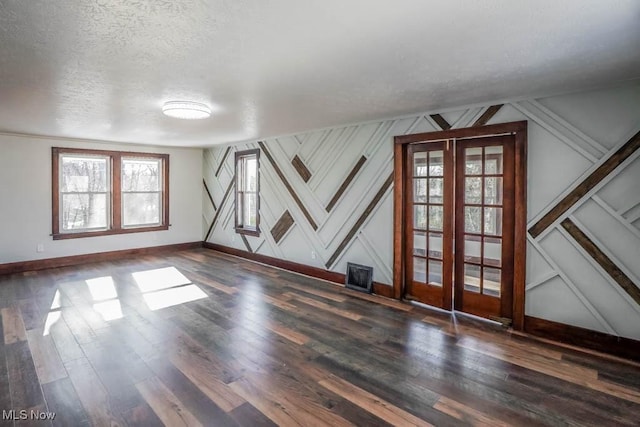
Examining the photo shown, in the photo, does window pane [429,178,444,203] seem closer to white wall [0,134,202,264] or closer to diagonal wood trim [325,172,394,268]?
diagonal wood trim [325,172,394,268]

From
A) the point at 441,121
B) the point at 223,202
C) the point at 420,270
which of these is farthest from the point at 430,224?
the point at 223,202

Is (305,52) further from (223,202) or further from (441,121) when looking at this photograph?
(223,202)

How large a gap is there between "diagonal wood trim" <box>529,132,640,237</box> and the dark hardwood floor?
112 cm

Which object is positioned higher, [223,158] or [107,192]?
[223,158]

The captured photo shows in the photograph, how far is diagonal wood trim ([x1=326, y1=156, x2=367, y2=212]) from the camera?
4.82 m

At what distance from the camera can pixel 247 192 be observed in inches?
273

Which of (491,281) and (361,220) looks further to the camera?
(361,220)

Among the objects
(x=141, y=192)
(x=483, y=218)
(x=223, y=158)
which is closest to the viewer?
(x=483, y=218)

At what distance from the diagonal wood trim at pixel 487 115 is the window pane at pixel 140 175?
6.39 meters

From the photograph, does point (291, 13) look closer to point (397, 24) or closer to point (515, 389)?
point (397, 24)

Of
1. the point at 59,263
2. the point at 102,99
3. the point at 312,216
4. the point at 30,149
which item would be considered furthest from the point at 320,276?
the point at 30,149

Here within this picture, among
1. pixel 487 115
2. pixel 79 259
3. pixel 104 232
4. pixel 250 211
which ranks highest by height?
pixel 487 115

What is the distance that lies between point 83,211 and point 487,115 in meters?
6.92

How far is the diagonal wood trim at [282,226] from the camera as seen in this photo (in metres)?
5.91
